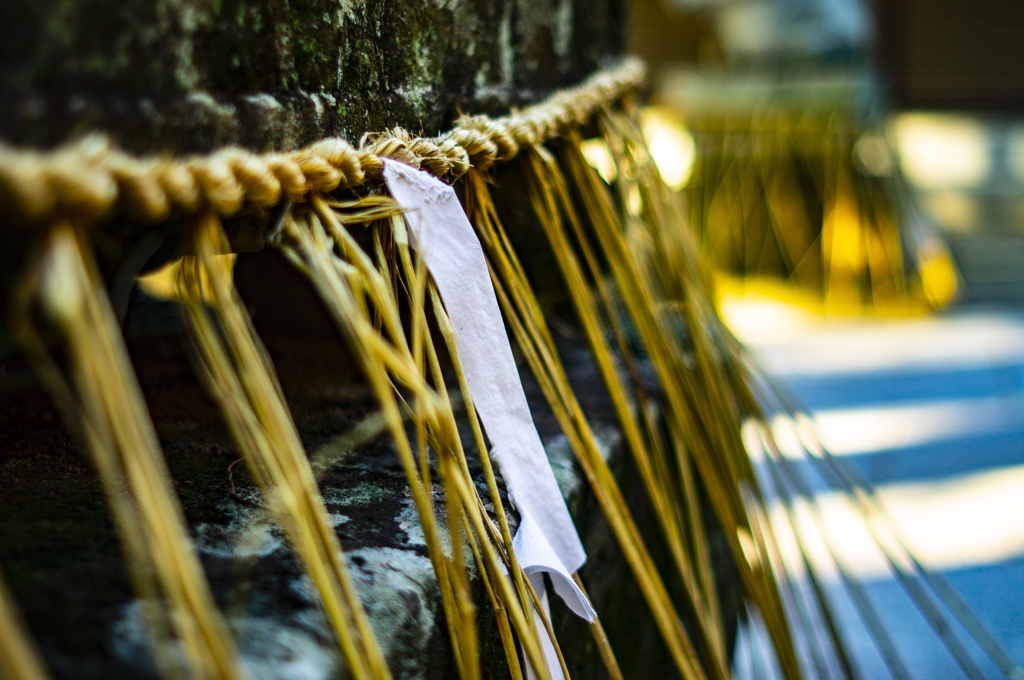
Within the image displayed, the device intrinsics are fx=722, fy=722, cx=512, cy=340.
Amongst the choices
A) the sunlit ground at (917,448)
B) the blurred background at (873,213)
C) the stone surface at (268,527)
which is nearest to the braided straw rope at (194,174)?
the stone surface at (268,527)

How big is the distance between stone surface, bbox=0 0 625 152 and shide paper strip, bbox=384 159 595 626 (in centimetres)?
10

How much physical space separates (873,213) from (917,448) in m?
1.79

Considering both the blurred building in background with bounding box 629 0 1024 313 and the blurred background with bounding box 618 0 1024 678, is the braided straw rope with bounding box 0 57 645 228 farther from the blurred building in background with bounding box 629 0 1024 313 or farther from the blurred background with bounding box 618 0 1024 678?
the blurred building in background with bounding box 629 0 1024 313

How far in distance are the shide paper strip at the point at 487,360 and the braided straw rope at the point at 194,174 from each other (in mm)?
43

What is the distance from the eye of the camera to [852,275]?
11.2ft

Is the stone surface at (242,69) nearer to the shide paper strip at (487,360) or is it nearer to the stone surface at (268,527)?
the shide paper strip at (487,360)

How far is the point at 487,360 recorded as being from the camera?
589 millimetres

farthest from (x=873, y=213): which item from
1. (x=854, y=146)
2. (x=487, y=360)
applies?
(x=487, y=360)

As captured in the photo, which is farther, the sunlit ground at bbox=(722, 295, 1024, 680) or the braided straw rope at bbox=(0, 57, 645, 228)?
the sunlit ground at bbox=(722, 295, 1024, 680)

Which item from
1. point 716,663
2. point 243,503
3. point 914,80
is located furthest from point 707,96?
point 243,503

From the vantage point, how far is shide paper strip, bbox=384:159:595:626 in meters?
0.56

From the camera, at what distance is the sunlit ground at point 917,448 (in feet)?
A: 4.58

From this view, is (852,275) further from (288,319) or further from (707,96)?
(288,319)

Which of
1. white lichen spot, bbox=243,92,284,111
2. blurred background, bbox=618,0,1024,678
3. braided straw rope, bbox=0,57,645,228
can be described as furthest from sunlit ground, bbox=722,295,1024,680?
white lichen spot, bbox=243,92,284,111
